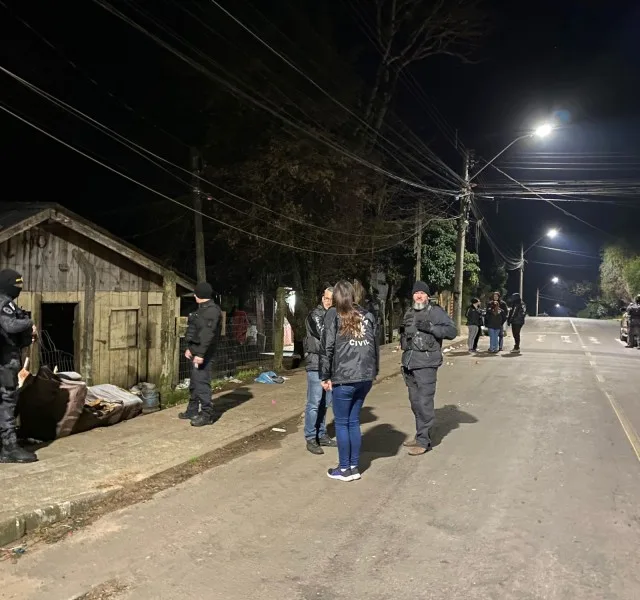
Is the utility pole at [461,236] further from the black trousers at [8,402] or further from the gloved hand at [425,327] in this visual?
the black trousers at [8,402]

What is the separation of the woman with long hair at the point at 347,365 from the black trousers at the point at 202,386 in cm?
240

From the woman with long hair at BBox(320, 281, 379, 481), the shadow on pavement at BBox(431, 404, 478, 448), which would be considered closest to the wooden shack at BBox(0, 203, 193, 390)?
the shadow on pavement at BBox(431, 404, 478, 448)

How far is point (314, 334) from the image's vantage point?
6016 mm

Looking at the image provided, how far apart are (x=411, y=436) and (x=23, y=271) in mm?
5668

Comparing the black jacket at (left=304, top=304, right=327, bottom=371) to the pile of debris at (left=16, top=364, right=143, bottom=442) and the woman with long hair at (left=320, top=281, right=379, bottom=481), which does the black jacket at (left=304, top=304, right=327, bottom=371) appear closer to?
the woman with long hair at (left=320, top=281, right=379, bottom=481)

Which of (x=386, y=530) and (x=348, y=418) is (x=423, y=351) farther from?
(x=386, y=530)

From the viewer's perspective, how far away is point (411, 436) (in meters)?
7.23

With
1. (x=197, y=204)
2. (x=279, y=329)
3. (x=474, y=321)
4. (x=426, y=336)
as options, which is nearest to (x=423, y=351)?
(x=426, y=336)

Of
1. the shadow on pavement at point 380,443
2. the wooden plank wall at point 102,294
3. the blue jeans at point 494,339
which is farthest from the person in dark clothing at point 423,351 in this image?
the blue jeans at point 494,339

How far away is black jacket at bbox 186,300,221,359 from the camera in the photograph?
722cm

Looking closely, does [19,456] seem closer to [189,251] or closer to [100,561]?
[100,561]

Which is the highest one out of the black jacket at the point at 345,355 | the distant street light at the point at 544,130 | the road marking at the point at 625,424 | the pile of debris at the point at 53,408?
the distant street light at the point at 544,130

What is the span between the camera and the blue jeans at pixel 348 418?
5.25 m

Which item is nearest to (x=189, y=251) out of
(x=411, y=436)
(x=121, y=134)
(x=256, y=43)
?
(x=121, y=134)
